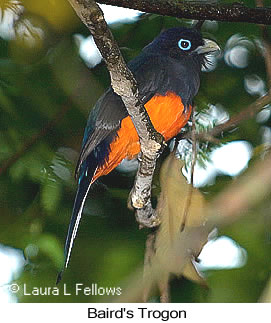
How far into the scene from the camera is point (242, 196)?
5.68 feet

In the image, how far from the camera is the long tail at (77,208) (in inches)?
118

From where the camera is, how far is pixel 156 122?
133 inches

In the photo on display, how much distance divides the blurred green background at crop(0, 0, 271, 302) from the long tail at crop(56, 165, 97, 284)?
40 centimetres

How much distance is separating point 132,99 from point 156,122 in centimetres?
93

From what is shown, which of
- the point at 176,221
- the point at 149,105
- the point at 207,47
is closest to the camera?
the point at 176,221

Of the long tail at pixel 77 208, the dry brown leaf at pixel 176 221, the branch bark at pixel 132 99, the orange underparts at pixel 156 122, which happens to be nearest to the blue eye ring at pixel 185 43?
the orange underparts at pixel 156 122

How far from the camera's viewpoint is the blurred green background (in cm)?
350

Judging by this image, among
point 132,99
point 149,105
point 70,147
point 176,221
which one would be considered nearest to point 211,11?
point 132,99

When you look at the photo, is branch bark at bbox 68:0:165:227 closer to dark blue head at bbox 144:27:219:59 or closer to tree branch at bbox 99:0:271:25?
tree branch at bbox 99:0:271:25

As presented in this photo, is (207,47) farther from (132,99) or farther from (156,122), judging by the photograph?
(132,99)

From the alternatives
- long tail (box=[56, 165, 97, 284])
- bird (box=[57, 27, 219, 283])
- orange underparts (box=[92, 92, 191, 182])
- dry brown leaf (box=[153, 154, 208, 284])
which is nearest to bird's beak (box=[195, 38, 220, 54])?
bird (box=[57, 27, 219, 283])

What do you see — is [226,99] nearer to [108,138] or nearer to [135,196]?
[108,138]

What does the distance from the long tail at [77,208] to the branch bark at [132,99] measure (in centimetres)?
26

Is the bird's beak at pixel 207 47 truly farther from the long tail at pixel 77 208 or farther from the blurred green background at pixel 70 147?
the long tail at pixel 77 208
